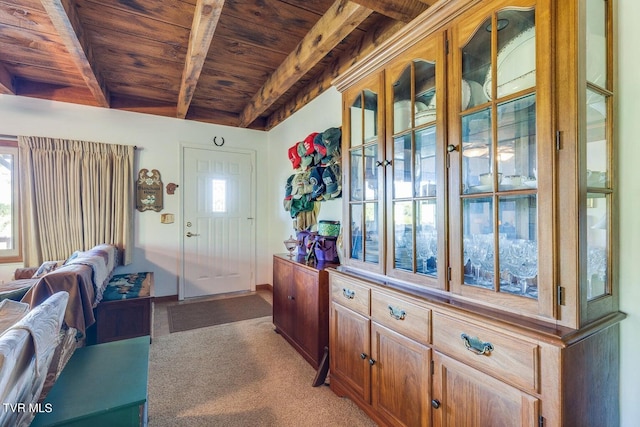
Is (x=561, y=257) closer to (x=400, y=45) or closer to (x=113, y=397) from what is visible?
(x=400, y=45)

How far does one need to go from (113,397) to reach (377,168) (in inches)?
65.0

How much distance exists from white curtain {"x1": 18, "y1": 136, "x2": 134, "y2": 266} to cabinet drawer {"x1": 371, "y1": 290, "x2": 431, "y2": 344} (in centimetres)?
339

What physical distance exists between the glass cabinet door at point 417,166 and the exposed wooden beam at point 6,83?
380 centimetres

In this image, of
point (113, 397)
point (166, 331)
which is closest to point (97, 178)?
point (166, 331)

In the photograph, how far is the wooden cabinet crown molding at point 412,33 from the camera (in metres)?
1.29

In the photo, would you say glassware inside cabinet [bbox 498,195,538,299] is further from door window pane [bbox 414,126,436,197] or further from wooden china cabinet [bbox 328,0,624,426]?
door window pane [bbox 414,126,436,197]

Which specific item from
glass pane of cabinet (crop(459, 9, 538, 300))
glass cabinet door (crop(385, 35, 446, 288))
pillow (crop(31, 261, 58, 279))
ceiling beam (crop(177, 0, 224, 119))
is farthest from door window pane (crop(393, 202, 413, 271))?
pillow (crop(31, 261, 58, 279))

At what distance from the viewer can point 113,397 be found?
1.21 meters

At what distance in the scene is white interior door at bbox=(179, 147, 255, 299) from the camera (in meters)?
4.20

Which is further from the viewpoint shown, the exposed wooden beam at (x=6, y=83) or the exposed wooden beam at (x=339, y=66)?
the exposed wooden beam at (x=6, y=83)

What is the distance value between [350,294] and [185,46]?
245 cm

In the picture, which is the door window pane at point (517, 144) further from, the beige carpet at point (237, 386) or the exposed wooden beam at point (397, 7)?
the beige carpet at point (237, 386)

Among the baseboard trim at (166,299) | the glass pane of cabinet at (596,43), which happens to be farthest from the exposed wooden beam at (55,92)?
the glass pane of cabinet at (596,43)

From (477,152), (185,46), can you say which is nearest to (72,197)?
(185,46)
